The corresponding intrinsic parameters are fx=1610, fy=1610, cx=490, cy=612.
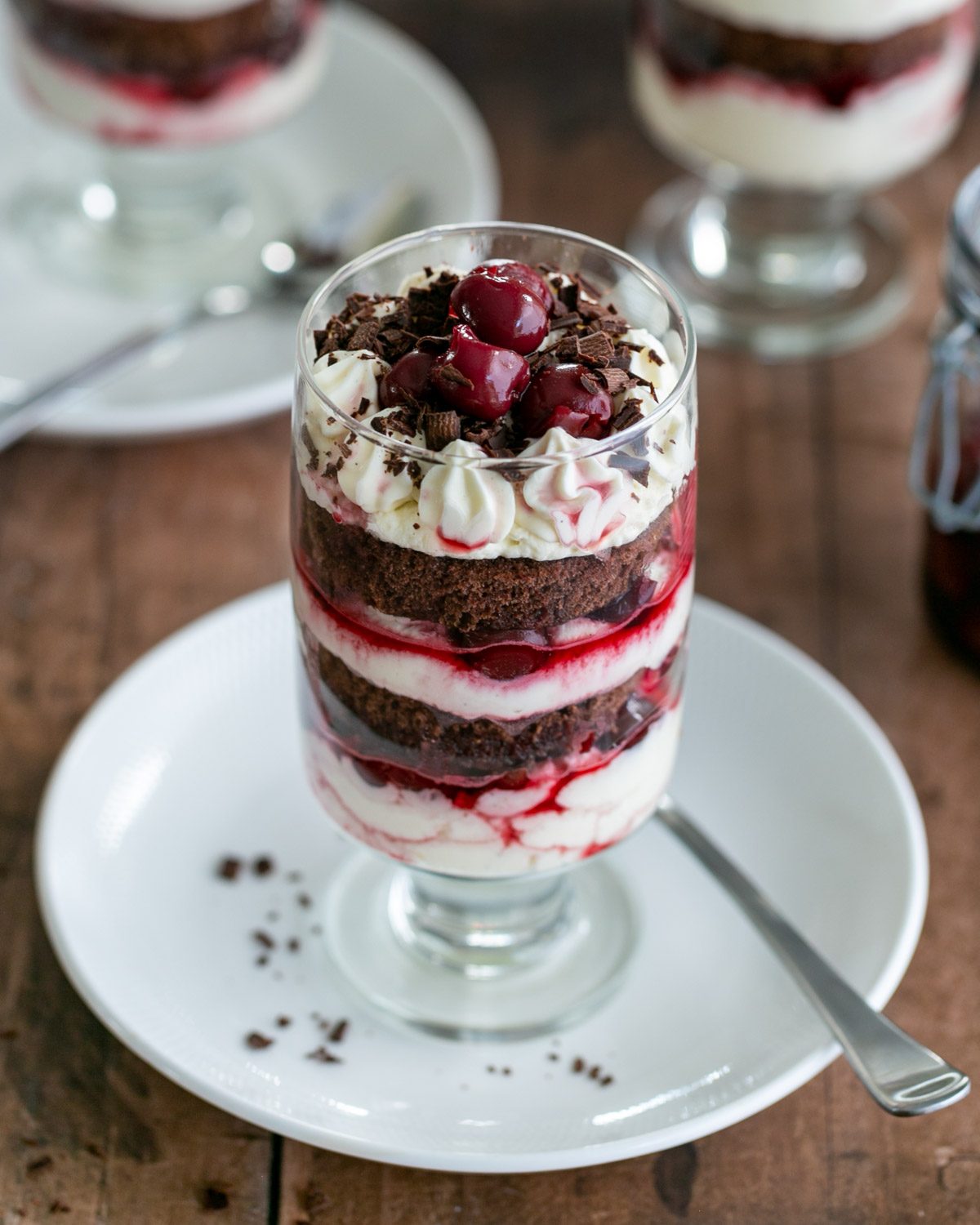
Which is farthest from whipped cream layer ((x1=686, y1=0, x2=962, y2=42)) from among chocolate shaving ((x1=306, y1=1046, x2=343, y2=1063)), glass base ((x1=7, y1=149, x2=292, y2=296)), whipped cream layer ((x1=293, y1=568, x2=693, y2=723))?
chocolate shaving ((x1=306, y1=1046, x2=343, y2=1063))

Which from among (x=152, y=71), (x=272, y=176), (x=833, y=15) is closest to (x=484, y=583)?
(x=833, y=15)

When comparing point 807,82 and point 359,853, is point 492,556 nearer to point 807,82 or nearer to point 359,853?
point 359,853

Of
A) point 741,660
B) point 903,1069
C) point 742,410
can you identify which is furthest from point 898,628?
point 903,1069

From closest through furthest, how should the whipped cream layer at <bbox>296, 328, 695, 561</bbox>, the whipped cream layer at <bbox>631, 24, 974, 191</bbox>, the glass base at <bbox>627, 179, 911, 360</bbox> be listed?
the whipped cream layer at <bbox>296, 328, 695, 561</bbox> < the whipped cream layer at <bbox>631, 24, 974, 191</bbox> < the glass base at <bbox>627, 179, 911, 360</bbox>

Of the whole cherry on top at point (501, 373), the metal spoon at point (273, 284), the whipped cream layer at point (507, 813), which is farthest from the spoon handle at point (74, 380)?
the whole cherry on top at point (501, 373)

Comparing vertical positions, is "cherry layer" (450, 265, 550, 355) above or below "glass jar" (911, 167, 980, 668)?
above

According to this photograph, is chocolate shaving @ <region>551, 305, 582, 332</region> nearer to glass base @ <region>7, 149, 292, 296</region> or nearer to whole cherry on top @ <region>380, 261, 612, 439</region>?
whole cherry on top @ <region>380, 261, 612, 439</region>

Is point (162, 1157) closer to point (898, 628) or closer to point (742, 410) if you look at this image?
point (898, 628)

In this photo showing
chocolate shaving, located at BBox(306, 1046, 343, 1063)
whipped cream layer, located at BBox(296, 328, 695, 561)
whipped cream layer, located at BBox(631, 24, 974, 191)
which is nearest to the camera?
whipped cream layer, located at BBox(296, 328, 695, 561)

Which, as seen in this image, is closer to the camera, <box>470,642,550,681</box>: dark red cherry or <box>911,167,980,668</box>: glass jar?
<box>470,642,550,681</box>: dark red cherry

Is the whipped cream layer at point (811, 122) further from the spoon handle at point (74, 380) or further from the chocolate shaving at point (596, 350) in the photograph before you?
the chocolate shaving at point (596, 350)
